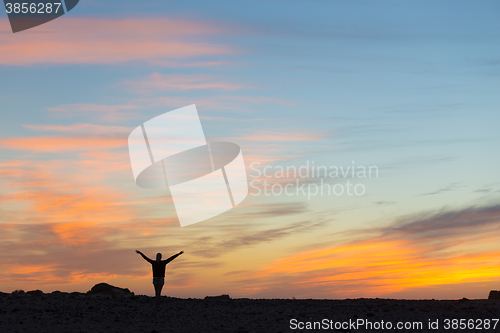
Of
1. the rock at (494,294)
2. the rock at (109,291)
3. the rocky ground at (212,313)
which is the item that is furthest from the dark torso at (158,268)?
the rock at (494,294)

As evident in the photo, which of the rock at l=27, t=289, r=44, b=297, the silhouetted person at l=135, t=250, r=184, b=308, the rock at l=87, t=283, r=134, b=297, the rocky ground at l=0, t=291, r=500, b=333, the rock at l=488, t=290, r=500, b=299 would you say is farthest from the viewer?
the rock at l=87, t=283, r=134, b=297

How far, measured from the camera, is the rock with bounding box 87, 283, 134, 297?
30.9 metres

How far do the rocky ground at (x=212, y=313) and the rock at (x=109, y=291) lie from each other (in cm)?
250

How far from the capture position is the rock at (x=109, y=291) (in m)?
30.9

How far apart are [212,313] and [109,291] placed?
9.56 metres

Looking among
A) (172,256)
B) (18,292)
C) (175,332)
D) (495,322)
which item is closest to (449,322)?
(495,322)

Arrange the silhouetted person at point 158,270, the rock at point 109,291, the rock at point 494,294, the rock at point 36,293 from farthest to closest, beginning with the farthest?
the rock at point 109,291, the rock at point 36,293, the rock at point 494,294, the silhouetted person at point 158,270

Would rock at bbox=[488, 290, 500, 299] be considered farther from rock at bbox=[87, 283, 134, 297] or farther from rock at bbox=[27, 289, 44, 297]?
rock at bbox=[27, 289, 44, 297]

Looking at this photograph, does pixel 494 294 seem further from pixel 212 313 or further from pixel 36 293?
pixel 36 293

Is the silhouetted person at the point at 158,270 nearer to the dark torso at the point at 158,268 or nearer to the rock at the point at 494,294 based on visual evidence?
the dark torso at the point at 158,268

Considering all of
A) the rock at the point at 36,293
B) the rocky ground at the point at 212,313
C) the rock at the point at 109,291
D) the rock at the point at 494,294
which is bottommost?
the rocky ground at the point at 212,313

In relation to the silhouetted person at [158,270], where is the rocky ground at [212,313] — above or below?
below

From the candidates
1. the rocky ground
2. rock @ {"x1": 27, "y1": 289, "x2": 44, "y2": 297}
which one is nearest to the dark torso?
the rocky ground

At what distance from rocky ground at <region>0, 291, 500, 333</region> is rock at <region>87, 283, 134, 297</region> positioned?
2.50 metres
